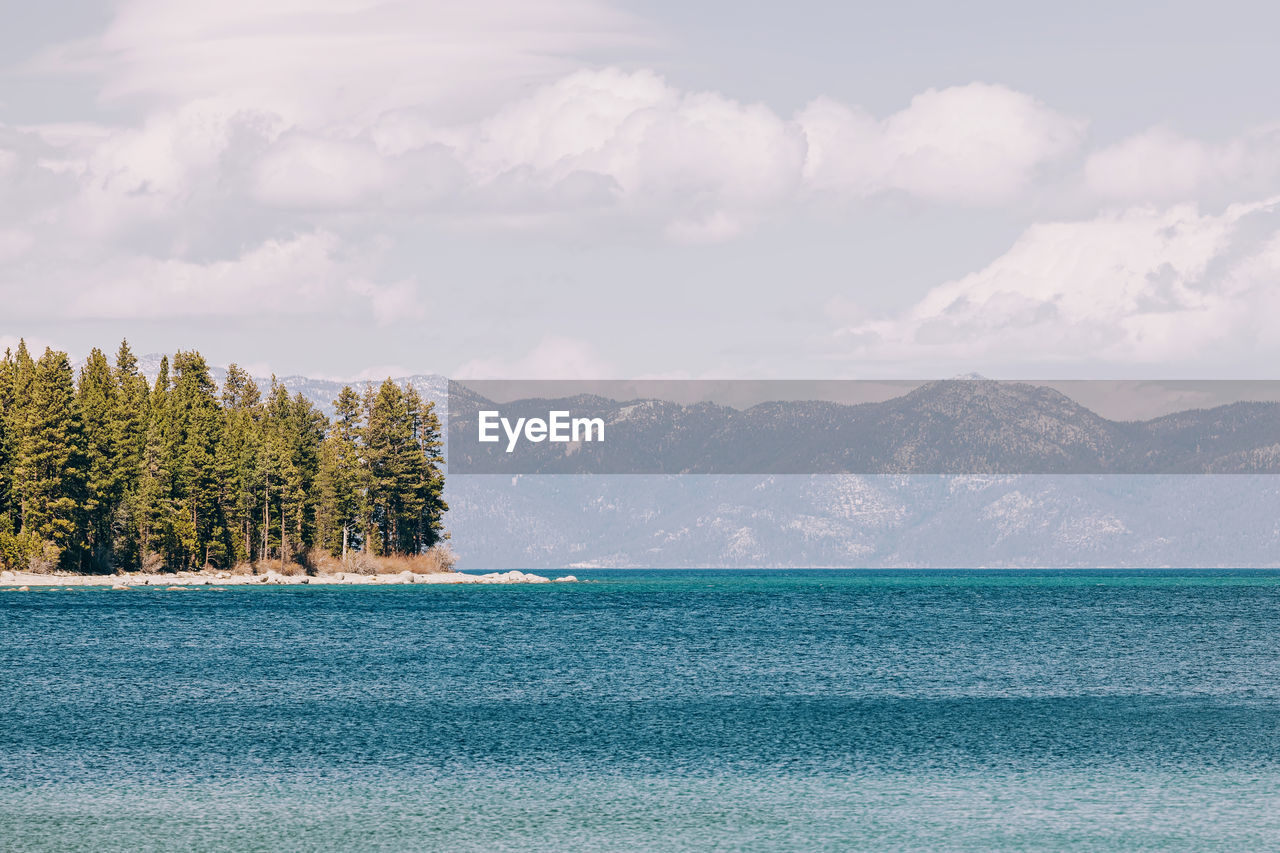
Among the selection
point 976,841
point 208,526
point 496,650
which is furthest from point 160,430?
point 976,841

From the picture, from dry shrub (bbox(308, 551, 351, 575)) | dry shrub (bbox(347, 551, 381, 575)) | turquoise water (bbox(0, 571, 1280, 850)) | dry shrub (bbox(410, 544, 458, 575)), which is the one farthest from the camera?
dry shrub (bbox(410, 544, 458, 575))

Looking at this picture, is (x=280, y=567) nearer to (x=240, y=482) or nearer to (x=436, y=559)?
(x=240, y=482)

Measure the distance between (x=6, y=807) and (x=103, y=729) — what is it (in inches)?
493

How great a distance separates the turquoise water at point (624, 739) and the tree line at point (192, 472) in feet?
134

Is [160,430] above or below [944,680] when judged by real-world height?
above

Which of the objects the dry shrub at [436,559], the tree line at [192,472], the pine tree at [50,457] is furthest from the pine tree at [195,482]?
the dry shrub at [436,559]

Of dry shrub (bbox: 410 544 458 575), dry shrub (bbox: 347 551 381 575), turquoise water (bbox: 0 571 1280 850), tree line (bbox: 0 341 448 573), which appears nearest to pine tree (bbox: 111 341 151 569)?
tree line (bbox: 0 341 448 573)

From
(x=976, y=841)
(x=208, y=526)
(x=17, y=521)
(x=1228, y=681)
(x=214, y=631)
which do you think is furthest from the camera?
(x=208, y=526)

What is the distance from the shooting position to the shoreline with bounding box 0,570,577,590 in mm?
129000

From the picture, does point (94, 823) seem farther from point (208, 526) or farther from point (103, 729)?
point (208, 526)

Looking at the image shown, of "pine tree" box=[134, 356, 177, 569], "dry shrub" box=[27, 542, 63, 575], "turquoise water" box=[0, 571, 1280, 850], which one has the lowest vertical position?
"turquoise water" box=[0, 571, 1280, 850]

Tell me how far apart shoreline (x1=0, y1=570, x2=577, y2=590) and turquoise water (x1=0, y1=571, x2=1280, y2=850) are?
4053 cm

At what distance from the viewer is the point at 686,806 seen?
113ft

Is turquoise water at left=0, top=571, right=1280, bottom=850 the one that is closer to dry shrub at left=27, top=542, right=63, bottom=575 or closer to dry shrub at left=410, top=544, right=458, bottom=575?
dry shrub at left=27, top=542, right=63, bottom=575
